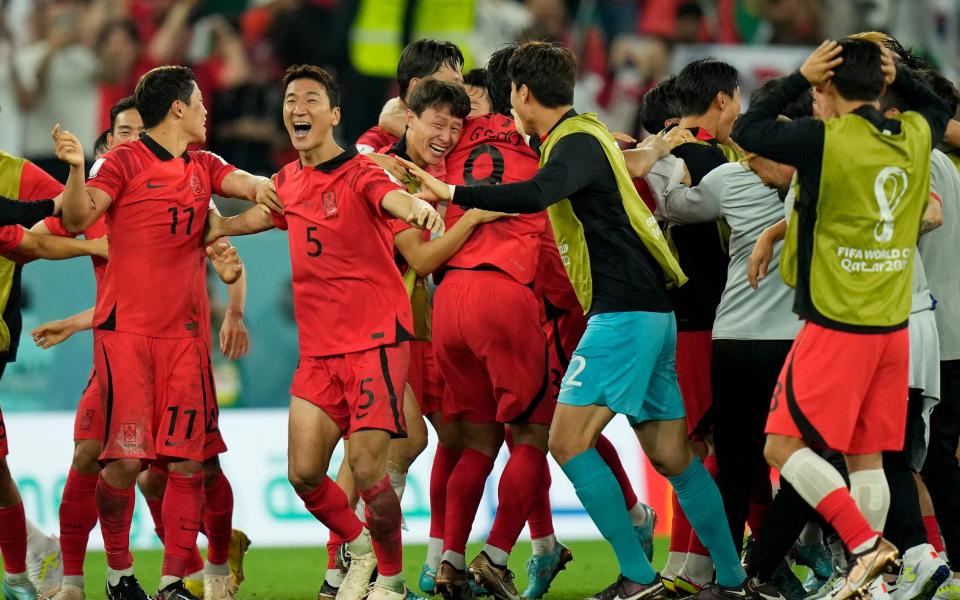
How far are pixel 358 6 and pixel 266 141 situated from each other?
165 centimetres

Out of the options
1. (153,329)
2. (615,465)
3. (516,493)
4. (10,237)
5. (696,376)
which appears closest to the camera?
(153,329)

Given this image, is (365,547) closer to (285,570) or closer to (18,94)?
(285,570)

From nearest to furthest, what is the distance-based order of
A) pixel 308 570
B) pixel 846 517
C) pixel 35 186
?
pixel 846 517
pixel 35 186
pixel 308 570

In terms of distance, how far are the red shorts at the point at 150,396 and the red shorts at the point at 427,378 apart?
1203mm

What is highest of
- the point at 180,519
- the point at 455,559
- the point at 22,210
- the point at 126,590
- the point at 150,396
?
the point at 22,210

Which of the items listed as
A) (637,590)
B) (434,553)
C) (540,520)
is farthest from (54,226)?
(637,590)

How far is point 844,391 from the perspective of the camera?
5.21 meters

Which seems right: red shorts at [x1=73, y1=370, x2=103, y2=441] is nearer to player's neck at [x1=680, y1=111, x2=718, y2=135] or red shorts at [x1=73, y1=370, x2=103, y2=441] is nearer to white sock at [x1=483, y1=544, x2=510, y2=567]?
white sock at [x1=483, y1=544, x2=510, y2=567]

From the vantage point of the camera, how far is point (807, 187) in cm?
532

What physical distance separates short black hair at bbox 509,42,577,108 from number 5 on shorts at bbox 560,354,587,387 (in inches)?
45.9

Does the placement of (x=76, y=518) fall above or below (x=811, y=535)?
above

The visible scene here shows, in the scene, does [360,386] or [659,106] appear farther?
[659,106]

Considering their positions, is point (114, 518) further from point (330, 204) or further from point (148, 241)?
point (330, 204)

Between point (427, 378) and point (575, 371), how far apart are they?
1.38 meters
